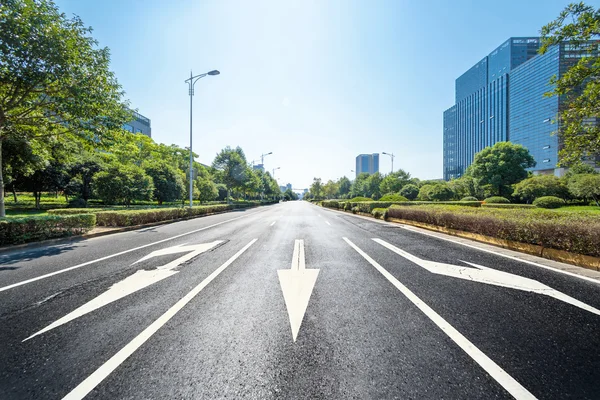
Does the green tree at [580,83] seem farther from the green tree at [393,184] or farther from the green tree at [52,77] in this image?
the green tree at [393,184]

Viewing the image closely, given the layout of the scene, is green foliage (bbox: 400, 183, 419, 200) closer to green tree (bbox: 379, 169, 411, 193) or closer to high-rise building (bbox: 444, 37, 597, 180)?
green tree (bbox: 379, 169, 411, 193)

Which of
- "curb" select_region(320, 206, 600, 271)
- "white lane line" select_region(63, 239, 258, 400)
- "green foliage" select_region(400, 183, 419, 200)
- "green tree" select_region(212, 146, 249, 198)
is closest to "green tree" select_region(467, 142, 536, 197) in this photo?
"green foliage" select_region(400, 183, 419, 200)

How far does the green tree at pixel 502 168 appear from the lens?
137ft

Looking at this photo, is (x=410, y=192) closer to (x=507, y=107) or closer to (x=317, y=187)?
(x=317, y=187)

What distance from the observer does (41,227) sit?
27.7ft

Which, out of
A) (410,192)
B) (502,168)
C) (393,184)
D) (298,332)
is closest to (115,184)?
(298,332)

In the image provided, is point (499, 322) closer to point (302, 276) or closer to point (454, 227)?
point (302, 276)

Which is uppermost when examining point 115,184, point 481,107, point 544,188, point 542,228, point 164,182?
point 481,107

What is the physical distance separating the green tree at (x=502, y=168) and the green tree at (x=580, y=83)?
132 ft

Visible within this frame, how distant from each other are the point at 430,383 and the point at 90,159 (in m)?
36.5

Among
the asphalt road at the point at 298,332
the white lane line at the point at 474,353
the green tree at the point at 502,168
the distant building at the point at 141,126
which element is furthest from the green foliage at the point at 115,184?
the distant building at the point at 141,126

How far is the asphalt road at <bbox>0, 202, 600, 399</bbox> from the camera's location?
6.33 feet

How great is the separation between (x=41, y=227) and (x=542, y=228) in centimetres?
1632

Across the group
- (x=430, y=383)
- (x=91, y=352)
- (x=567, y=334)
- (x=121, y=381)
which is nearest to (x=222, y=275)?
(x=91, y=352)
